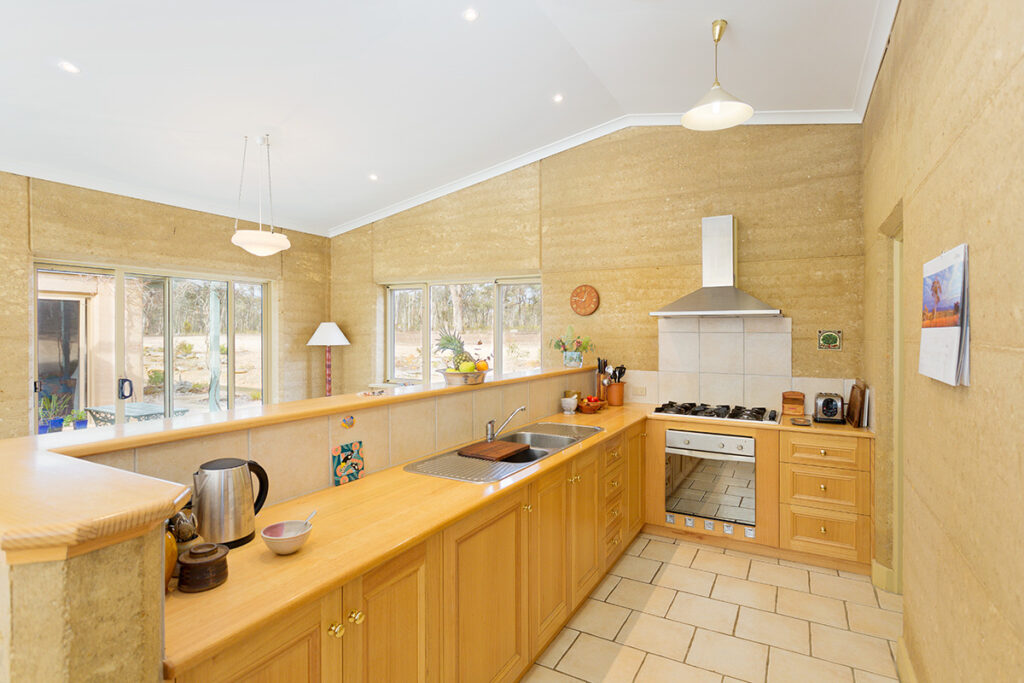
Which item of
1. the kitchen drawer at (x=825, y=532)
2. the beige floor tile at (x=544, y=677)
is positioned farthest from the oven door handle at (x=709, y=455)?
the beige floor tile at (x=544, y=677)

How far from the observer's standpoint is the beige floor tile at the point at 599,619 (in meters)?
2.47

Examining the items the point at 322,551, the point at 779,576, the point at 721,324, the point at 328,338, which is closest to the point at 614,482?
the point at 779,576

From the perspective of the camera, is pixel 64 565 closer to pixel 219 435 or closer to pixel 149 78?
pixel 219 435

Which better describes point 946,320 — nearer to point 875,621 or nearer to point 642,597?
point 875,621

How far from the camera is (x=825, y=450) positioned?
3.13 metres

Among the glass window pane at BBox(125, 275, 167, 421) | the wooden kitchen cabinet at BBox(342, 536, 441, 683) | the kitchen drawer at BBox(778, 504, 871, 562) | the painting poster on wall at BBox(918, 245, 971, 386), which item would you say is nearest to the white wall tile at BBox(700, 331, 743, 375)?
the kitchen drawer at BBox(778, 504, 871, 562)

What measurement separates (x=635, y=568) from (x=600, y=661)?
Result: 960 mm

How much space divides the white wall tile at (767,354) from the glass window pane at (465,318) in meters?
2.47

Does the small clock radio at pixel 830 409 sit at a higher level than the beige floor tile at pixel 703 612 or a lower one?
higher

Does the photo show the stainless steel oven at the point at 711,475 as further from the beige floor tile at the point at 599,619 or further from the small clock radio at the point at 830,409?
the beige floor tile at the point at 599,619

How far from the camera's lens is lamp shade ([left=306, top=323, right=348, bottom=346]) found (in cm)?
566

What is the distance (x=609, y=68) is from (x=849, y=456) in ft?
9.58

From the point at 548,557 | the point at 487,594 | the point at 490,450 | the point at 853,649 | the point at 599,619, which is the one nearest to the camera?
the point at 487,594

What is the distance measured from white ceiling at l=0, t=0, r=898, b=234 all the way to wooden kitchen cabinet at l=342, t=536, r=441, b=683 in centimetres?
263
